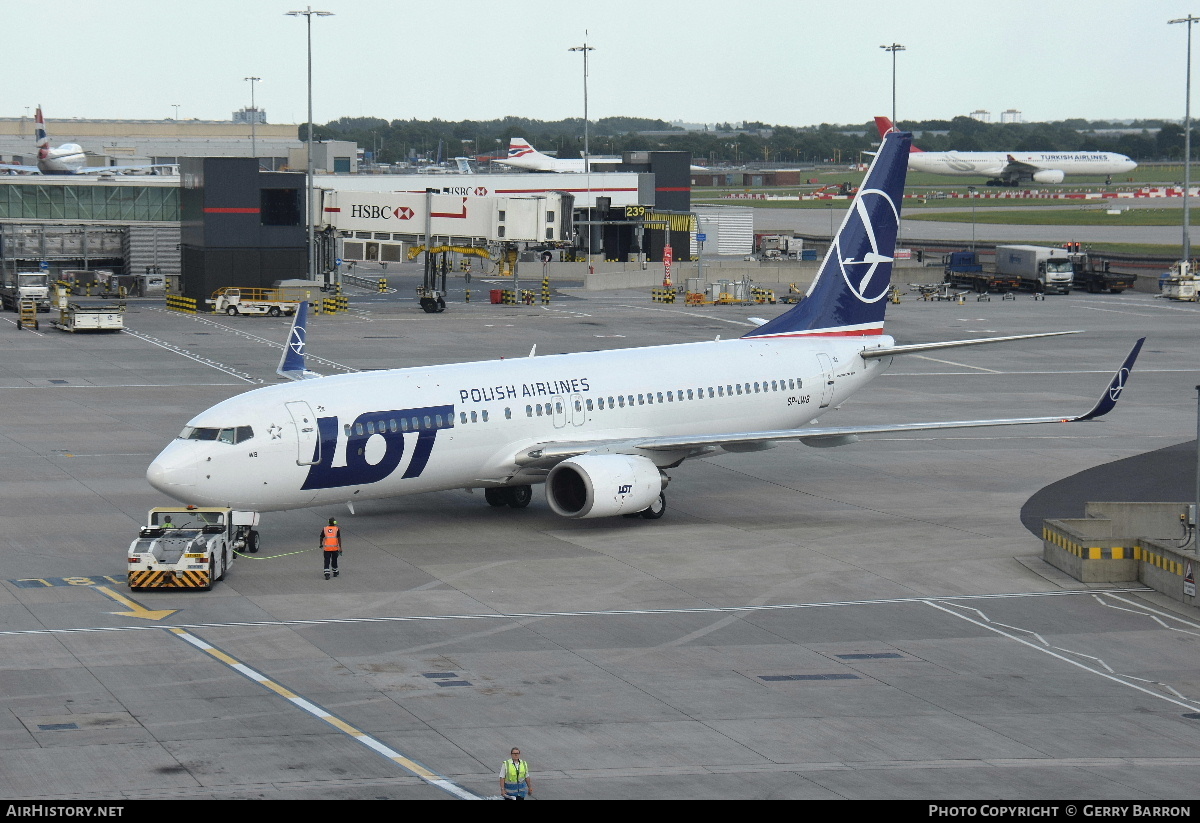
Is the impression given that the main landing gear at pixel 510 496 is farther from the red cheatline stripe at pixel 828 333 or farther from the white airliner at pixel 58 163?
the white airliner at pixel 58 163

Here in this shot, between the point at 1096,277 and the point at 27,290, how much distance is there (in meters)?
77.9

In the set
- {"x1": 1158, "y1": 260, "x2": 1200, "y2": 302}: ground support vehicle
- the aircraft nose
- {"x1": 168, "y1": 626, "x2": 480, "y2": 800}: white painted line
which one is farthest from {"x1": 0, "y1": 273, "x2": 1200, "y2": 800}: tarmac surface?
{"x1": 1158, "y1": 260, "x2": 1200, "y2": 302}: ground support vehicle

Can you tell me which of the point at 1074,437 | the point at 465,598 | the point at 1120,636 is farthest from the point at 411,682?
the point at 1074,437

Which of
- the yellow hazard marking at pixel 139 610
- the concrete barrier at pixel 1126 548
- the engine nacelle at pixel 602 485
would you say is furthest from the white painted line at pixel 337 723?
the concrete barrier at pixel 1126 548

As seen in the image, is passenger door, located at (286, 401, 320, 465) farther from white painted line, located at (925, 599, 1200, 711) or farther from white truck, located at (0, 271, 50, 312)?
white truck, located at (0, 271, 50, 312)

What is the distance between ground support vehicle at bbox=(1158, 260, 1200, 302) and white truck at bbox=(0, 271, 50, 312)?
79002 millimetres

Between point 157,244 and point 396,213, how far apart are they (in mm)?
30443

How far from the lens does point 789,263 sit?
128 metres

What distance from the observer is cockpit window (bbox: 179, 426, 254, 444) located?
3750 centimetres

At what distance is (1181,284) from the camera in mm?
114812

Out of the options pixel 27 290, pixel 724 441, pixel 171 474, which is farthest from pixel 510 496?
pixel 27 290

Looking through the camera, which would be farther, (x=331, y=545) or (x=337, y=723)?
(x=331, y=545)

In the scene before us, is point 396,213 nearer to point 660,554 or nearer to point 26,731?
point 660,554

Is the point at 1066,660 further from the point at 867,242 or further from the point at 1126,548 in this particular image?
the point at 867,242
